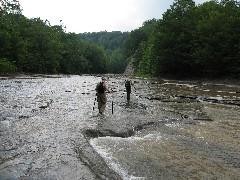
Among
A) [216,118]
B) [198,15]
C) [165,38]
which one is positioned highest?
[198,15]

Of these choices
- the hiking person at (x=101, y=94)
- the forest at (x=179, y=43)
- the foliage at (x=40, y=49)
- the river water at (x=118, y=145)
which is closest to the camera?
the river water at (x=118, y=145)

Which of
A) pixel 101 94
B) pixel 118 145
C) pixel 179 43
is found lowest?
pixel 118 145

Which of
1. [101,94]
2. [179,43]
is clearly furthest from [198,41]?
[101,94]

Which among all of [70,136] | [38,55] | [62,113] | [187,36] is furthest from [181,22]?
[70,136]

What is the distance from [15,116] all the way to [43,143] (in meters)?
6.26

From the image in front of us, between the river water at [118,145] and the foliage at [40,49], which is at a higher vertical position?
the foliage at [40,49]

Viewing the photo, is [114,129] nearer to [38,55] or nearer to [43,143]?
[43,143]

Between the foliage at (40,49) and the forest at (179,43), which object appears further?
the foliage at (40,49)

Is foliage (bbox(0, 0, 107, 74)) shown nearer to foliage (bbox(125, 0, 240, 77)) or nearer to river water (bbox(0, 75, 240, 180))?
river water (bbox(0, 75, 240, 180))

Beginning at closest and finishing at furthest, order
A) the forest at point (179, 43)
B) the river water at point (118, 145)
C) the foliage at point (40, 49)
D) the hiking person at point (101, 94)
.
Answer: the river water at point (118, 145) → the hiking person at point (101, 94) → the forest at point (179, 43) → the foliage at point (40, 49)

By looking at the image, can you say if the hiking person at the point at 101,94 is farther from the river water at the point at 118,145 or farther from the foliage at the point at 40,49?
the foliage at the point at 40,49

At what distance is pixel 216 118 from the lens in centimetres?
1723

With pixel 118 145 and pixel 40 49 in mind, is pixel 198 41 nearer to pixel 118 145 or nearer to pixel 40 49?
pixel 118 145

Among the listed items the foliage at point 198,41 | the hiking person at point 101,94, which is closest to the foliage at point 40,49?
the hiking person at point 101,94
